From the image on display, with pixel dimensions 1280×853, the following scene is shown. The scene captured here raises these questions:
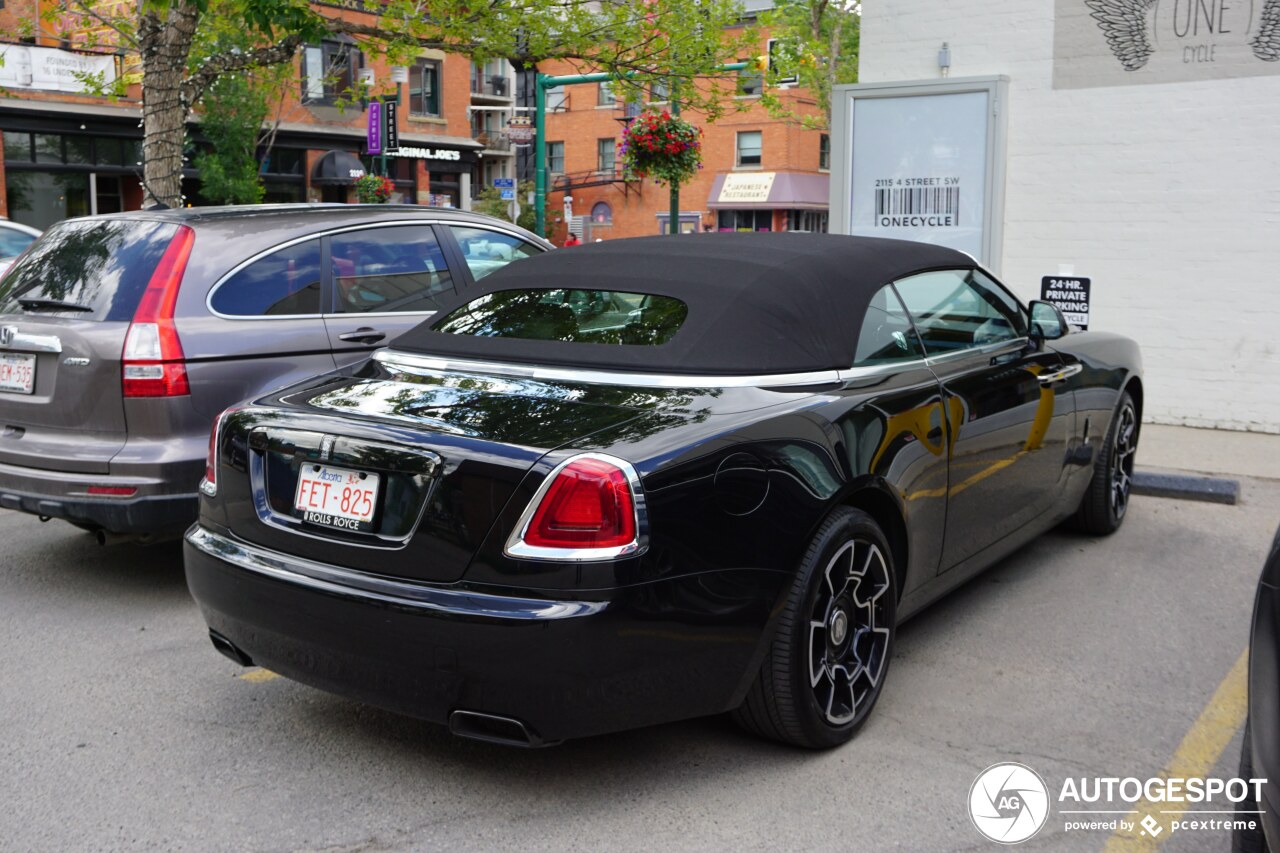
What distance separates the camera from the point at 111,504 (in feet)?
16.8

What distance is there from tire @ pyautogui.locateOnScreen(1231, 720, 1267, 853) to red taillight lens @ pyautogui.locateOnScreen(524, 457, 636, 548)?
4.90 ft

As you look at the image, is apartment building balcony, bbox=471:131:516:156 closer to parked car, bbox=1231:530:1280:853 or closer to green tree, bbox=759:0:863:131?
green tree, bbox=759:0:863:131

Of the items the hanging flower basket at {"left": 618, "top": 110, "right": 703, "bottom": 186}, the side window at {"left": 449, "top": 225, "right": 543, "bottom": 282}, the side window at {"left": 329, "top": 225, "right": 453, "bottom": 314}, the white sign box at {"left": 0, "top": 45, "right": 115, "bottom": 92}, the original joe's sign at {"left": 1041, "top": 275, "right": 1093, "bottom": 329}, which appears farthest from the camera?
the white sign box at {"left": 0, "top": 45, "right": 115, "bottom": 92}

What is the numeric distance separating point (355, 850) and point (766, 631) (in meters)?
1.25

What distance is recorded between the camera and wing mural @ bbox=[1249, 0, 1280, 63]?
29.6 ft

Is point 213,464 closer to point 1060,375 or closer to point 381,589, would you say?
point 381,589

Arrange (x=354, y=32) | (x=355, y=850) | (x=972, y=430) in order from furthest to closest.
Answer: (x=354, y=32) → (x=972, y=430) → (x=355, y=850)

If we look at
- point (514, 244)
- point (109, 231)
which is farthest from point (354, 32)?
point (109, 231)

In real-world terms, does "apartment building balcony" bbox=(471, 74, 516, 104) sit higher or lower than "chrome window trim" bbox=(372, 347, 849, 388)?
higher

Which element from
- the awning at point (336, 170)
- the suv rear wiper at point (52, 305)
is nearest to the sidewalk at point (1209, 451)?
the suv rear wiper at point (52, 305)

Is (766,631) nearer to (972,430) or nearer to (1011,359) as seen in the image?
(972,430)

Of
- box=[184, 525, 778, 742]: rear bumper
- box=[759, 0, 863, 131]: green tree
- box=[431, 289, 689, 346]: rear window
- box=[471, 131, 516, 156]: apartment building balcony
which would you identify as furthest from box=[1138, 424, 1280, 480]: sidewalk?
box=[471, 131, 516, 156]: apartment building balcony

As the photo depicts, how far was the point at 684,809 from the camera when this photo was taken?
11.4 ft

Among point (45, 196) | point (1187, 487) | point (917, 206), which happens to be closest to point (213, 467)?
point (1187, 487)
